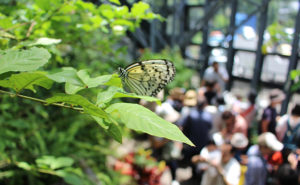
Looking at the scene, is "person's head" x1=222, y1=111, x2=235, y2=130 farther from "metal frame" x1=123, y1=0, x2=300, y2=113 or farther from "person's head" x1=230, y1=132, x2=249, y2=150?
"metal frame" x1=123, y1=0, x2=300, y2=113

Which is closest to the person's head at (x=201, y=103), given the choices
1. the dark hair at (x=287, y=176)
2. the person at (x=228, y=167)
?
the person at (x=228, y=167)

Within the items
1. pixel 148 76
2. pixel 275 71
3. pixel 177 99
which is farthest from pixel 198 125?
pixel 275 71

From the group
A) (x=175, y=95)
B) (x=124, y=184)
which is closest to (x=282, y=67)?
(x=175, y=95)

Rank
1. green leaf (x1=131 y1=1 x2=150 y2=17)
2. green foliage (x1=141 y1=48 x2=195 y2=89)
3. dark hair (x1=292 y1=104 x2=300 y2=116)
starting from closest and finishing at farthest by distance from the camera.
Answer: green leaf (x1=131 y1=1 x2=150 y2=17) → dark hair (x1=292 y1=104 x2=300 y2=116) → green foliage (x1=141 y1=48 x2=195 y2=89)

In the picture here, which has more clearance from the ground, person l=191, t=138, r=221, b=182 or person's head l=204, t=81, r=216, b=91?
person's head l=204, t=81, r=216, b=91

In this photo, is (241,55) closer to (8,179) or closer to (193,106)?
(193,106)

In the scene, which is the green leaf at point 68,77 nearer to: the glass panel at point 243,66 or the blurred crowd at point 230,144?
Result: the blurred crowd at point 230,144

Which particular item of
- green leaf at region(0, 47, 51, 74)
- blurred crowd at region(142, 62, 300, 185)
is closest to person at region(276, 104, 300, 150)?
blurred crowd at region(142, 62, 300, 185)
